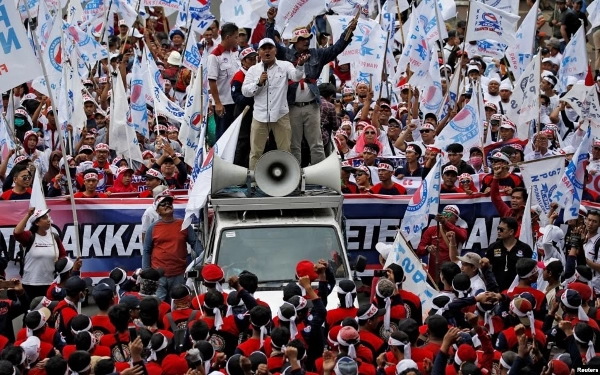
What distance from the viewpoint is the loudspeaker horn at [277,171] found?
541 inches

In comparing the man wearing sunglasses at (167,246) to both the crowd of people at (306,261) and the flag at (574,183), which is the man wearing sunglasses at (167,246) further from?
the flag at (574,183)

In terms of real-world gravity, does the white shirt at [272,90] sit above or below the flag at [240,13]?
below

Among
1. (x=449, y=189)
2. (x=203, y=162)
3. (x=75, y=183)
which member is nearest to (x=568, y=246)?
(x=449, y=189)

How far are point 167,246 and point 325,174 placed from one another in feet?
6.39

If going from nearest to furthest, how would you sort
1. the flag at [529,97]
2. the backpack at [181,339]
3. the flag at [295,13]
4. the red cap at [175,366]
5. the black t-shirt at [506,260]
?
the red cap at [175,366] → the backpack at [181,339] → the black t-shirt at [506,260] → the flag at [295,13] → the flag at [529,97]

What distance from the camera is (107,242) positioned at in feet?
53.6

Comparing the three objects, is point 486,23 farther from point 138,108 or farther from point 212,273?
point 212,273

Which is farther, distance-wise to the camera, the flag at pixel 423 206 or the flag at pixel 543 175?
the flag at pixel 543 175

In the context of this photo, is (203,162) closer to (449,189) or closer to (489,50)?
(449,189)

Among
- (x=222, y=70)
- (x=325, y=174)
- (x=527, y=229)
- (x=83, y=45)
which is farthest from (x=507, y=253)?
(x=83, y=45)

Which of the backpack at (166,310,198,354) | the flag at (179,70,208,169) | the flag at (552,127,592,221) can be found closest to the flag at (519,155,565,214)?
the flag at (552,127,592,221)

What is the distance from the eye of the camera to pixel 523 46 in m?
21.2

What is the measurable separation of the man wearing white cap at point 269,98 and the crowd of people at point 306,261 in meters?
0.02

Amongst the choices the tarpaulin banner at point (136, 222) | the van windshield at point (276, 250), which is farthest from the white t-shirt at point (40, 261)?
the van windshield at point (276, 250)
